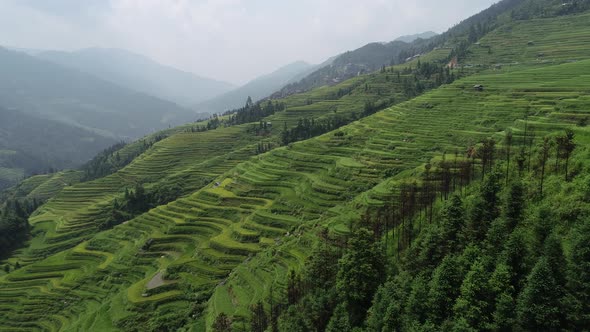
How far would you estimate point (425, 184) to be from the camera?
156 ft

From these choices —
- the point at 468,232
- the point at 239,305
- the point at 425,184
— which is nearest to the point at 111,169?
the point at 239,305

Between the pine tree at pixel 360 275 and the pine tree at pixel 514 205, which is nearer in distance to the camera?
the pine tree at pixel 514 205

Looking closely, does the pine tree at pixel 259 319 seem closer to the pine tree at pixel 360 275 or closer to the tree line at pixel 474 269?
the tree line at pixel 474 269

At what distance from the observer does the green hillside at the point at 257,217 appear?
1892 inches

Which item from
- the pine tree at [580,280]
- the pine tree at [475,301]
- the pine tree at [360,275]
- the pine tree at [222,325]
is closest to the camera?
the pine tree at [580,280]

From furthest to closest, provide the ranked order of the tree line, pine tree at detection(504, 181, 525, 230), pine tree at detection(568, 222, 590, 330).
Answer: pine tree at detection(504, 181, 525, 230) → the tree line → pine tree at detection(568, 222, 590, 330)

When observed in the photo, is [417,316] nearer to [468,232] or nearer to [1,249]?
[468,232]

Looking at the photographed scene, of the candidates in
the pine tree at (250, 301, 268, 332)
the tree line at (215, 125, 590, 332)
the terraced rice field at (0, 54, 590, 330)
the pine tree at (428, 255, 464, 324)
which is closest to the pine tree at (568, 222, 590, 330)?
the tree line at (215, 125, 590, 332)

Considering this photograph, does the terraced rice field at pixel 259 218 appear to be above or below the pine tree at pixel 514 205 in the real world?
below

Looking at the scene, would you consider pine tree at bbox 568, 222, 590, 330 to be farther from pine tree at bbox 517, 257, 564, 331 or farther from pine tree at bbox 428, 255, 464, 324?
pine tree at bbox 428, 255, 464, 324

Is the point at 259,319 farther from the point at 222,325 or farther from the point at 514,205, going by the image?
the point at 514,205

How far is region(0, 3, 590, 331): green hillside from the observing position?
48062mm

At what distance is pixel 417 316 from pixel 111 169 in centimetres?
16434

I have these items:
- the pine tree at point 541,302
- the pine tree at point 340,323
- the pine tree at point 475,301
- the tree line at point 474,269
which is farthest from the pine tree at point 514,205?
the pine tree at point 340,323
